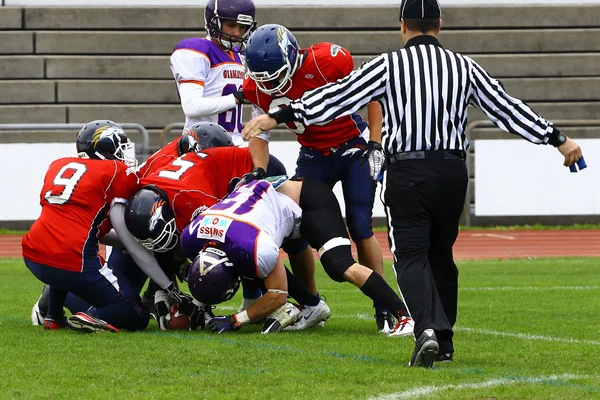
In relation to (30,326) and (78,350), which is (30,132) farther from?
(78,350)

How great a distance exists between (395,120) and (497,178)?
9610mm

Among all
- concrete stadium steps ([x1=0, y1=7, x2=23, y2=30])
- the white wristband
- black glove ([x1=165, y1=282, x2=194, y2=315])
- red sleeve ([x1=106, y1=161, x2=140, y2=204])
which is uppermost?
concrete stadium steps ([x1=0, y1=7, x2=23, y2=30])

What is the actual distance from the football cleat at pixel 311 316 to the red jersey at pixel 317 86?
94cm

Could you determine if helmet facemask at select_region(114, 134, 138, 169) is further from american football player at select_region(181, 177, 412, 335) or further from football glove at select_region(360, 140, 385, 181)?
football glove at select_region(360, 140, 385, 181)

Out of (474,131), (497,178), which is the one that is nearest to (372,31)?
(474,131)

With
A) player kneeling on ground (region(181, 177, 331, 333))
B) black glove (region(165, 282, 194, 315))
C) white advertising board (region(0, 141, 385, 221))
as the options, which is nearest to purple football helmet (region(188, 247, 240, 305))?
player kneeling on ground (region(181, 177, 331, 333))

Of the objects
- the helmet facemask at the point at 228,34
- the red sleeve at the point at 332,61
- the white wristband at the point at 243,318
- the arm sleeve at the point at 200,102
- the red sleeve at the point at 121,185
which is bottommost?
the white wristband at the point at 243,318

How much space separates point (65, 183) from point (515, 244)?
7.84 m

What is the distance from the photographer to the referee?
15.8 ft

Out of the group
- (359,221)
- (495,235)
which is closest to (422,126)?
(359,221)

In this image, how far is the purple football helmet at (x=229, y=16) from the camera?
7.25 metres

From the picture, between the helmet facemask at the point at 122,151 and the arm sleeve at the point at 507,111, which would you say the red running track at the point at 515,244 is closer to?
the helmet facemask at the point at 122,151

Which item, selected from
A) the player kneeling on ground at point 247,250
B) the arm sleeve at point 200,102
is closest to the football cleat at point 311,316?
the player kneeling on ground at point 247,250

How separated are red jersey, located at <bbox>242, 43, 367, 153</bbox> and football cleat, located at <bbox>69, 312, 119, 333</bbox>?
1.54 metres
